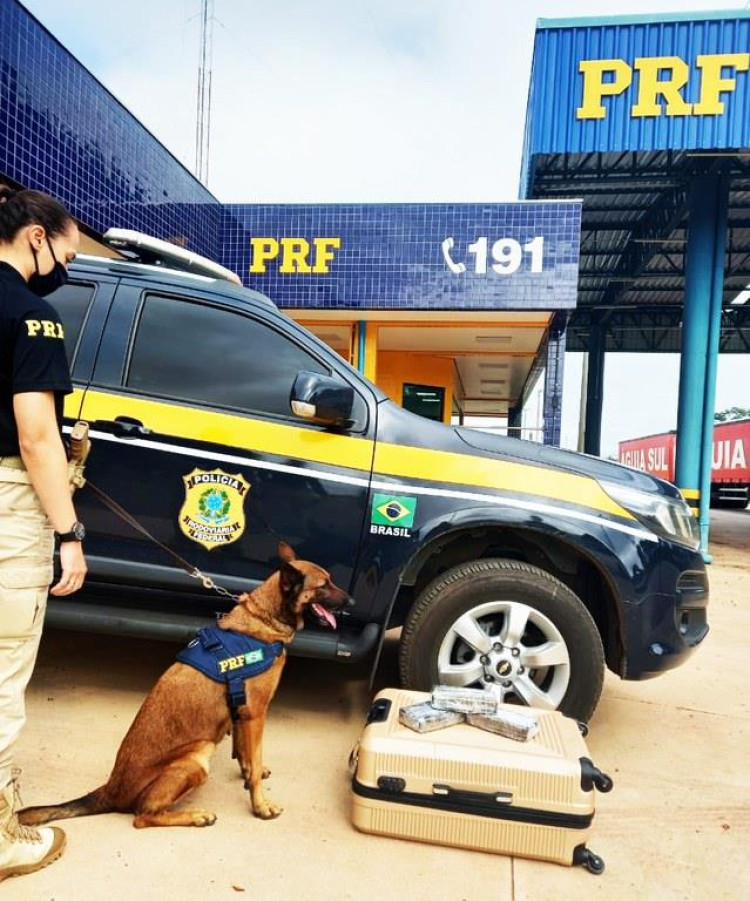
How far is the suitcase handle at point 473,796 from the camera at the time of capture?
2.03 m

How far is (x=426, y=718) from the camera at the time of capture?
221 centimetres

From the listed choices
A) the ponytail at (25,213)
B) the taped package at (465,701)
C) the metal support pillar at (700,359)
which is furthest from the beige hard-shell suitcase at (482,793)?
the metal support pillar at (700,359)

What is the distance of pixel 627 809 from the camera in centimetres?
240

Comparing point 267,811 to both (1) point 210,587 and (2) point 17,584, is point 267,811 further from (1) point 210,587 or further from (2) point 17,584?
(2) point 17,584

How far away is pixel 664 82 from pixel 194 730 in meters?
10.3

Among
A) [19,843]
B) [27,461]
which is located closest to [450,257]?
[27,461]

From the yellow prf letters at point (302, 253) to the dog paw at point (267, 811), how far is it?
301 inches

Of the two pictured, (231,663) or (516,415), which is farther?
(516,415)

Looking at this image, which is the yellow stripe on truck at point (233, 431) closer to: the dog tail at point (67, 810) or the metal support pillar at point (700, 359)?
the dog tail at point (67, 810)

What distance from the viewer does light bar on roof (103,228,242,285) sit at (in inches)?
116

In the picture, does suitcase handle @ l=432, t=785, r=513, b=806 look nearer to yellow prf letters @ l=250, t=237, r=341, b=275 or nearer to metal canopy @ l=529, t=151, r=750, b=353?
yellow prf letters @ l=250, t=237, r=341, b=275

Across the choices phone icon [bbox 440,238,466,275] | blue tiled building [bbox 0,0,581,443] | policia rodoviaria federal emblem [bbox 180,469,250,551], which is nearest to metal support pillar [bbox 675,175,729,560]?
blue tiled building [bbox 0,0,581,443]

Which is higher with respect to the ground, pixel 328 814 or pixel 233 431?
pixel 233 431

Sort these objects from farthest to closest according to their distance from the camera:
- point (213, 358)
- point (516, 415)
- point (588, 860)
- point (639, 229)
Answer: point (516, 415) < point (639, 229) < point (213, 358) < point (588, 860)
